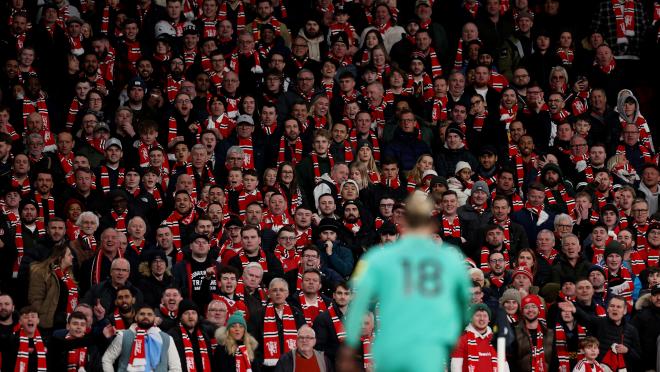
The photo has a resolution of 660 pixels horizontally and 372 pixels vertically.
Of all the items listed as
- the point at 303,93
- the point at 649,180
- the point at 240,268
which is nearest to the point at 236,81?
the point at 303,93

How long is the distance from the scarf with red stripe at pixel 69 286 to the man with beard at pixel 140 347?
130 cm

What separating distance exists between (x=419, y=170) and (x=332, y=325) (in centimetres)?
373

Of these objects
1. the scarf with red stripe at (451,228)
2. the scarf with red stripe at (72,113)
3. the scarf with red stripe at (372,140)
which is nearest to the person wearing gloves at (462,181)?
the scarf with red stripe at (451,228)

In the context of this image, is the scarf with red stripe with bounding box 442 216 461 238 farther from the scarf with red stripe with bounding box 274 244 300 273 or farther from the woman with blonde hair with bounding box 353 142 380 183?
the scarf with red stripe with bounding box 274 244 300 273

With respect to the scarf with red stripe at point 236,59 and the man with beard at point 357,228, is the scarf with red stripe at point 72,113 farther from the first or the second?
the man with beard at point 357,228

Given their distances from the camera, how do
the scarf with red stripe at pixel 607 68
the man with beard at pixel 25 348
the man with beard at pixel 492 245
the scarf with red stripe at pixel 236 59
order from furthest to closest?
the scarf with red stripe at pixel 607 68
the scarf with red stripe at pixel 236 59
the man with beard at pixel 492 245
the man with beard at pixel 25 348

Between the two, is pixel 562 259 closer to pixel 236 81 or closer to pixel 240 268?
pixel 240 268

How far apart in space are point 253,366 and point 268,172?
11.9ft

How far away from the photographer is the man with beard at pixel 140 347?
48.1 feet

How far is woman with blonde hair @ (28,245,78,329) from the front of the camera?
620 inches

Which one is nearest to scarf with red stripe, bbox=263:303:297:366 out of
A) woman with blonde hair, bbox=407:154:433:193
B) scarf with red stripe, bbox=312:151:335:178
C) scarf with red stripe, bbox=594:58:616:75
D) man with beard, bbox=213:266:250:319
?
man with beard, bbox=213:266:250:319

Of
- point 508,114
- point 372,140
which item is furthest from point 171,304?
point 508,114

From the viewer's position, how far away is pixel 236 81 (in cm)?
2000

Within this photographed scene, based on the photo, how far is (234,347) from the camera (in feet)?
49.5
